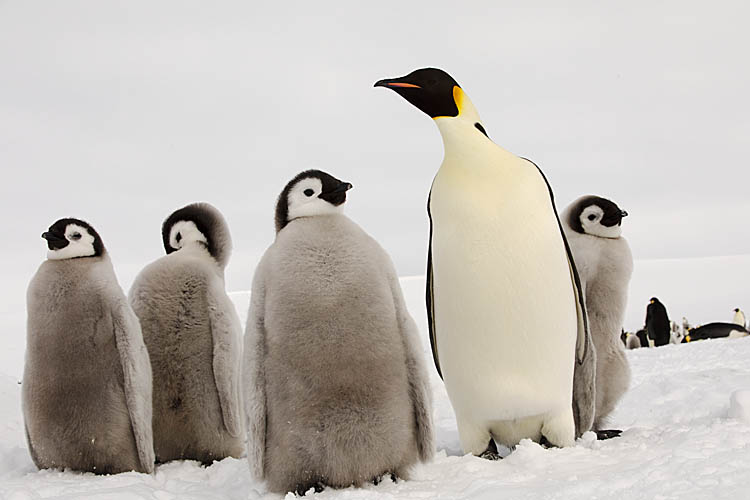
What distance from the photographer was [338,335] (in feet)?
10.7

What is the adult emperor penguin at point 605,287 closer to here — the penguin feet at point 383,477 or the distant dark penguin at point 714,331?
the penguin feet at point 383,477

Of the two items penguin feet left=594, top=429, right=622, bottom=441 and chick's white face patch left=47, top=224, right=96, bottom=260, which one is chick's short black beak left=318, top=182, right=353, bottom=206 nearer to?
chick's white face patch left=47, top=224, right=96, bottom=260

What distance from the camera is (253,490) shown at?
137 inches

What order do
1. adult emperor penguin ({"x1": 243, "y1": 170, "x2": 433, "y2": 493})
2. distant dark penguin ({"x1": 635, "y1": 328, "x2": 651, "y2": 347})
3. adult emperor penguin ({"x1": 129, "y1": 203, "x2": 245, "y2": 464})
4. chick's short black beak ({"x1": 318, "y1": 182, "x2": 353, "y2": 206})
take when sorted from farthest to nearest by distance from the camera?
distant dark penguin ({"x1": 635, "y1": 328, "x2": 651, "y2": 347}), adult emperor penguin ({"x1": 129, "y1": 203, "x2": 245, "y2": 464}), chick's short black beak ({"x1": 318, "y1": 182, "x2": 353, "y2": 206}), adult emperor penguin ({"x1": 243, "y1": 170, "x2": 433, "y2": 493})

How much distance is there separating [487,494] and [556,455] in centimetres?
82

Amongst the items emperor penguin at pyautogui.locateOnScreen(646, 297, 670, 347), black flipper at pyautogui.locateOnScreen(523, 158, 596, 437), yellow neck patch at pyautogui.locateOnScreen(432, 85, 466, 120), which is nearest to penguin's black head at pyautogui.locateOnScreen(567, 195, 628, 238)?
black flipper at pyautogui.locateOnScreen(523, 158, 596, 437)

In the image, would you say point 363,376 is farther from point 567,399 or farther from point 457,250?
point 567,399

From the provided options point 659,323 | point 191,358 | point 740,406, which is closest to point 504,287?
point 740,406

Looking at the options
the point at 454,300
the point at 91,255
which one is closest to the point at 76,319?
the point at 91,255

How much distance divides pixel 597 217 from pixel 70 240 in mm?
3124

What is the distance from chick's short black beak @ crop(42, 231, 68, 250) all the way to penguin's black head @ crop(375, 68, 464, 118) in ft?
6.40

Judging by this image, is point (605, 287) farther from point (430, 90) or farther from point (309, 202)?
point (309, 202)

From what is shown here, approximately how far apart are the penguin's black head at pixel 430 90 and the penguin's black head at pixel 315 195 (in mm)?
841

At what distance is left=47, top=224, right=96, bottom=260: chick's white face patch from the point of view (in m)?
4.46
